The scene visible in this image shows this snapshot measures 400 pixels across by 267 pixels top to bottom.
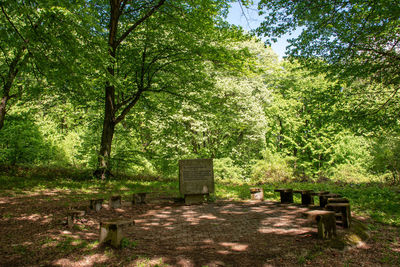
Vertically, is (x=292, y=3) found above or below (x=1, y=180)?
above

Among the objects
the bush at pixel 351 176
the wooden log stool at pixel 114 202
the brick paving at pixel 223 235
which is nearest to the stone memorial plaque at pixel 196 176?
the brick paving at pixel 223 235

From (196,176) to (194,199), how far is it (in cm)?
78

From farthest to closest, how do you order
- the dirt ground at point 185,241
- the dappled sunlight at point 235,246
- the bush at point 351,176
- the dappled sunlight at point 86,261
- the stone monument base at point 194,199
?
the bush at point 351,176
the stone monument base at point 194,199
the dappled sunlight at point 235,246
the dirt ground at point 185,241
the dappled sunlight at point 86,261

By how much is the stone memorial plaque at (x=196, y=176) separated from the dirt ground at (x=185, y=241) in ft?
5.03

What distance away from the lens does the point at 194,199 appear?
8.64 m

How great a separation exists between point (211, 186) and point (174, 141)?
1049 centimetres

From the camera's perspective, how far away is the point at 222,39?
11.6 m

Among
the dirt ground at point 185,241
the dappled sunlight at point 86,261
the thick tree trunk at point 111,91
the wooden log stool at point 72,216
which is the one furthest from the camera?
the thick tree trunk at point 111,91

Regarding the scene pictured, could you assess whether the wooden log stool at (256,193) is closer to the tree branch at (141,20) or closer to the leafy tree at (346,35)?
the leafy tree at (346,35)

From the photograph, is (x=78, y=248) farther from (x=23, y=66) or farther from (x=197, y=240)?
(x=23, y=66)

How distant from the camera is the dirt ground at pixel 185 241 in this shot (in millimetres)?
3674

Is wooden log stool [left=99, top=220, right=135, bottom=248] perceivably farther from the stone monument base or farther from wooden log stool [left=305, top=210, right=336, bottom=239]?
the stone monument base

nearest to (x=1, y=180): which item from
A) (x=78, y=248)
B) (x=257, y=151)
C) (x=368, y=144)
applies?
(x=78, y=248)

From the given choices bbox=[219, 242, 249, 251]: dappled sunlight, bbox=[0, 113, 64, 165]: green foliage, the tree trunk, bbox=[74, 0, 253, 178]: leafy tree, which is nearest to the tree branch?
bbox=[74, 0, 253, 178]: leafy tree
